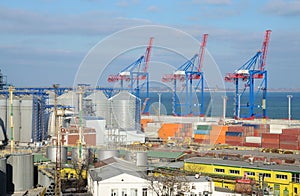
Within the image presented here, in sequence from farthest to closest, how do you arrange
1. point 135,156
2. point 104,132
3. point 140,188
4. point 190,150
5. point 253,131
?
point 253,131 → point 104,132 → point 190,150 → point 135,156 → point 140,188

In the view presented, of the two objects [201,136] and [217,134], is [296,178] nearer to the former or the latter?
[201,136]

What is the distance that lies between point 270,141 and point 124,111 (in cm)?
404

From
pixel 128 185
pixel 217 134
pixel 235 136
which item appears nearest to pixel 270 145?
pixel 235 136

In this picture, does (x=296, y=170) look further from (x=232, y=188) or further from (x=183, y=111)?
(x=183, y=111)

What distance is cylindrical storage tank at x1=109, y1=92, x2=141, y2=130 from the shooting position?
41.4 ft

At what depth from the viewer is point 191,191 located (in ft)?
21.5

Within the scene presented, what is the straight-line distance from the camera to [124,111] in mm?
13273

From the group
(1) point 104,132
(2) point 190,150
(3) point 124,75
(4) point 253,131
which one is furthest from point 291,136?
(3) point 124,75

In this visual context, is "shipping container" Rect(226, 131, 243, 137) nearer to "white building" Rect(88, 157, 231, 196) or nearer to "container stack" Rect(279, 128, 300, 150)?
"container stack" Rect(279, 128, 300, 150)

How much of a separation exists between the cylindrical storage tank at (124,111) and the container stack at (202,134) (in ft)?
5.89

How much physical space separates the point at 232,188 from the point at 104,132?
18.4ft

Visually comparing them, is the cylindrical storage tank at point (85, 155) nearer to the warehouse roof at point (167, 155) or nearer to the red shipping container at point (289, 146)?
the warehouse roof at point (167, 155)

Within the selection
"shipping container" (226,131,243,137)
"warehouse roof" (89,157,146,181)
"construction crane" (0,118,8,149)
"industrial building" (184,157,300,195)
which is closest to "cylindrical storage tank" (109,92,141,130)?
"shipping container" (226,131,243,137)

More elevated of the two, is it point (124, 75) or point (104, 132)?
point (124, 75)
